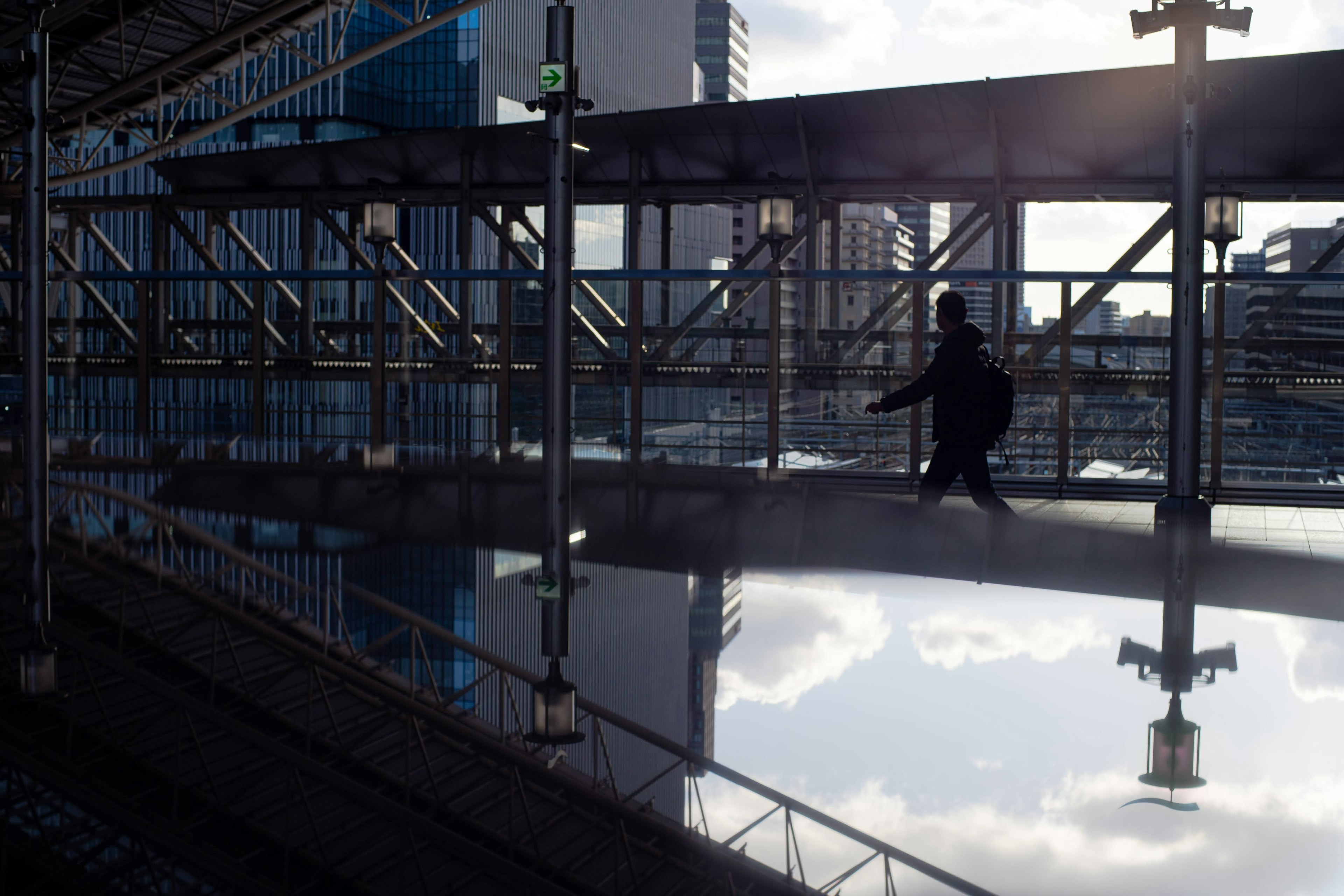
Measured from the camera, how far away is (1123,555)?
265 inches

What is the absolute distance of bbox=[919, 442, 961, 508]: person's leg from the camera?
7.69 m

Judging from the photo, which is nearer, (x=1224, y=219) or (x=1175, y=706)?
(x=1175, y=706)

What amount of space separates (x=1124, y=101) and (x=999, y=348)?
6638mm

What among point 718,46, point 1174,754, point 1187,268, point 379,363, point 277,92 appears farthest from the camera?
point 718,46

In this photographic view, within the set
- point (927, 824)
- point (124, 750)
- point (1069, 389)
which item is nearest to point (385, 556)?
point (124, 750)

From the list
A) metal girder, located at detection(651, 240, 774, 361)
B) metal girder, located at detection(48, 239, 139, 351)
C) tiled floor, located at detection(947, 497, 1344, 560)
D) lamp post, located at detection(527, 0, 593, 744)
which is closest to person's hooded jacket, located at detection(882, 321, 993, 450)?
tiled floor, located at detection(947, 497, 1344, 560)

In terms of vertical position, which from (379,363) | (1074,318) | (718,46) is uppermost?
(718,46)

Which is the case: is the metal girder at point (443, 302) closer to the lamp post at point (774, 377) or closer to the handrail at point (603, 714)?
the lamp post at point (774, 377)

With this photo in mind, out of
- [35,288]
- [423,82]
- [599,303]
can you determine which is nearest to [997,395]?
[599,303]

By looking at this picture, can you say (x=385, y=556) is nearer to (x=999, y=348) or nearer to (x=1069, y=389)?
(x=1069, y=389)

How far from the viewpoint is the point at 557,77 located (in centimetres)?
597

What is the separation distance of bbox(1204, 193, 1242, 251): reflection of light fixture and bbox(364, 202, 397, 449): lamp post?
783cm

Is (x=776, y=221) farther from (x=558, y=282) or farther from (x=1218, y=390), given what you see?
(x=558, y=282)

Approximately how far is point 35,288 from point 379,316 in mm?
4686
